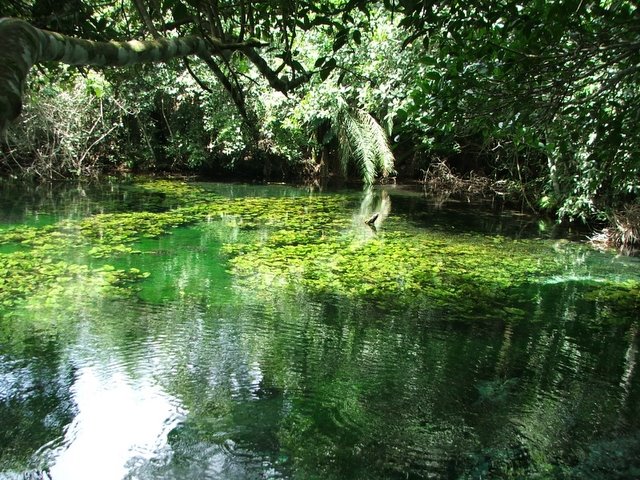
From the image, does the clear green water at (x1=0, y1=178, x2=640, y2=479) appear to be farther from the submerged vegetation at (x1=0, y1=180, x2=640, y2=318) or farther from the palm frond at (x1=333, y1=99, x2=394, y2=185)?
the palm frond at (x1=333, y1=99, x2=394, y2=185)

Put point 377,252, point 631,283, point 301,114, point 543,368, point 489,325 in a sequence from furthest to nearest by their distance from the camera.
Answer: point 301,114
point 377,252
point 631,283
point 489,325
point 543,368

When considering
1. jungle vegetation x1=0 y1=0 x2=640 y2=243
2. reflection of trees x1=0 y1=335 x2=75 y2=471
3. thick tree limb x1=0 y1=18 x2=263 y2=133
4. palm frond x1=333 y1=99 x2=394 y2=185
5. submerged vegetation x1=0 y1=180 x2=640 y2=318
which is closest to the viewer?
thick tree limb x1=0 y1=18 x2=263 y2=133

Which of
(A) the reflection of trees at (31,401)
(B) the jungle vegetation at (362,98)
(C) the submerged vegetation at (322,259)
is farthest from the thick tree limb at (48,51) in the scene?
(C) the submerged vegetation at (322,259)

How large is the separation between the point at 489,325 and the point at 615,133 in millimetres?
2244

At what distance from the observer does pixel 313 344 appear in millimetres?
4133

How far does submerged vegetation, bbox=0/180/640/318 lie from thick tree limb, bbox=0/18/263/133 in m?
3.79

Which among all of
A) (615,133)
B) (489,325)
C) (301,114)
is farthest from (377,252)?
(301,114)

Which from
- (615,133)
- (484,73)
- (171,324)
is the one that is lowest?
(171,324)

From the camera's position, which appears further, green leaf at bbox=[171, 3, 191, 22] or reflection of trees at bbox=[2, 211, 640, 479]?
reflection of trees at bbox=[2, 211, 640, 479]

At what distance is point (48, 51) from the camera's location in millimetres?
1128

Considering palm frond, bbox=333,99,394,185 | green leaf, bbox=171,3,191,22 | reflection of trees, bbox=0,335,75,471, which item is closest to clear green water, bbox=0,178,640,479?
reflection of trees, bbox=0,335,75,471

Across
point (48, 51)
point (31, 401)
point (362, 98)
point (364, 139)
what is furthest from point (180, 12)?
point (364, 139)

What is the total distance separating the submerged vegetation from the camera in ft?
17.3

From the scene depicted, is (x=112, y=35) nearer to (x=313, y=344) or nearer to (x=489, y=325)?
(x=313, y=344)
